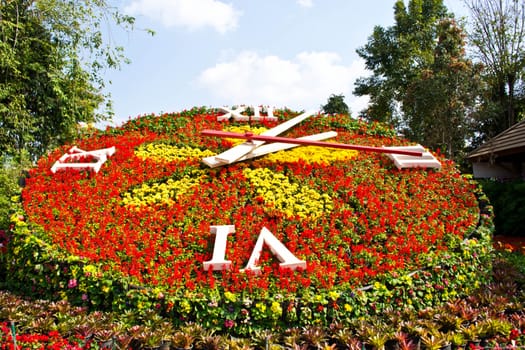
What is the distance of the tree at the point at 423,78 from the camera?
12906 millimetres

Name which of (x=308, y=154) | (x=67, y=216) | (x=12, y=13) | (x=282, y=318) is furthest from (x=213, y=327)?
(x=12, y=13)

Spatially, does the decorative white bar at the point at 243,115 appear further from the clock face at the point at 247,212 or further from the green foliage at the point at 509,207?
the green foliage at the point at 509,207

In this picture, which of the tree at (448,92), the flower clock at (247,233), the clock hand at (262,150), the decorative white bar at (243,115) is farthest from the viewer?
the tree at (448,92)

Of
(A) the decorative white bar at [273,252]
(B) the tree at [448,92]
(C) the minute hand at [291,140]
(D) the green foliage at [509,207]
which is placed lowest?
(A) the decorative white bar at [273,252]

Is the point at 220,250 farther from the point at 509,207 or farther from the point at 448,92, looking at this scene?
the point at 448,92

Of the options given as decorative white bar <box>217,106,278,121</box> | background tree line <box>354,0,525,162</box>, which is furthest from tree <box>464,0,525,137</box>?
decorative white bar <box>217,106,278,121</box>

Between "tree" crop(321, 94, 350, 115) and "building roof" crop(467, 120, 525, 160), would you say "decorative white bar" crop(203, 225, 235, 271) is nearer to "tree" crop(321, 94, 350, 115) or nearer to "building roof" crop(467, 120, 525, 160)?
"building roof" crop(467, 120, 525, 160)

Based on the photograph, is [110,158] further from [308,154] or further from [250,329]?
[250,329]

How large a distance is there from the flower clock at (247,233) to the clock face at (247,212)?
14 millimetres

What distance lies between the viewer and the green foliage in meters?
8.05

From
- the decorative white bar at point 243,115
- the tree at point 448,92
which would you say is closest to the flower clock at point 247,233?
the decorative white bar at point 243,115

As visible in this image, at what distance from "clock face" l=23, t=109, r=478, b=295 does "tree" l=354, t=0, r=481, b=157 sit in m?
8.24

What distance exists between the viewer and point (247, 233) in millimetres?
3996

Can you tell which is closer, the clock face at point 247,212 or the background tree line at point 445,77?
the clock face at point 247,212
